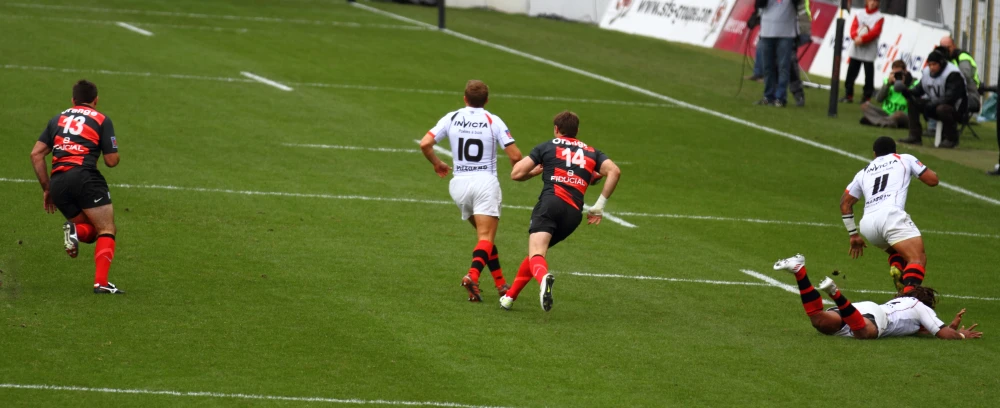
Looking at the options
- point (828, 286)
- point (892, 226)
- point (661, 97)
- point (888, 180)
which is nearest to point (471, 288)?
point (828, 286)

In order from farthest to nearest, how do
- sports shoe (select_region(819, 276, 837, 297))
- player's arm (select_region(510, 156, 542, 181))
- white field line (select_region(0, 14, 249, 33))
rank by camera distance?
white field line (select_region(0, 14, 249, 33)) → player's arm (select_region(510, 156, 542, 181)) → sports shoe (select_region(819, 276, 837, 297))

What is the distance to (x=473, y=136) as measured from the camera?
1144cm

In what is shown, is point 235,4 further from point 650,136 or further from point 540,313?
point 540,313

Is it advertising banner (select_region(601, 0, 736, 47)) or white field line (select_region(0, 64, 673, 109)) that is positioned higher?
advertising banner (select_region(601, 0, 736, 47))

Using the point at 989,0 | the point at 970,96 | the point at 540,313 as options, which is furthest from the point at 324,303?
the point at 989,0

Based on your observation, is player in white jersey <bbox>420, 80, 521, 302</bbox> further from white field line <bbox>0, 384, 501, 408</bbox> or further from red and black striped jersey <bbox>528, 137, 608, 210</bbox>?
white field line <bbox>0, 384, 501, 408</bbox>

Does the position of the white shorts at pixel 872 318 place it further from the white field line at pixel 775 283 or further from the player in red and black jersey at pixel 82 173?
the player in red and black jersey at pixel 82 173

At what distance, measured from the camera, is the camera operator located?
2105 centimetres

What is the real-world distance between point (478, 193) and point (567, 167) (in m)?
0.84

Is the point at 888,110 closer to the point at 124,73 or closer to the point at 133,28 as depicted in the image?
the point at 124,73

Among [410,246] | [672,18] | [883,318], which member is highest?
[672,18]

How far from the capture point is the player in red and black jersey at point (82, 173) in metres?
10.9

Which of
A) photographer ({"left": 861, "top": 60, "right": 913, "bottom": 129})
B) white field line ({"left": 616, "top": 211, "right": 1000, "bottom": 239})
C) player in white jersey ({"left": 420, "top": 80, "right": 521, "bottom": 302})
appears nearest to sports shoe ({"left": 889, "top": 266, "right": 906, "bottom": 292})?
player in white jersey ({"left": 420, "top": 80, "right": 521, "bottom": 302})

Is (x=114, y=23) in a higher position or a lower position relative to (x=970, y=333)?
higher
